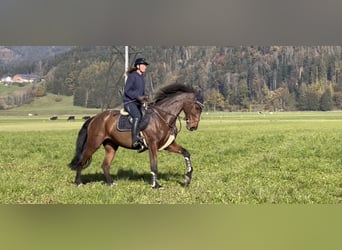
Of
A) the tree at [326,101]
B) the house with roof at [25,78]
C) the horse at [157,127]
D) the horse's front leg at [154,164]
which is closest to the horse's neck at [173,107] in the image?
the horse at [157,127]

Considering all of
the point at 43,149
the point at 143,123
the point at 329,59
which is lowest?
the point at 43,149

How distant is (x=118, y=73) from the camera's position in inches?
440

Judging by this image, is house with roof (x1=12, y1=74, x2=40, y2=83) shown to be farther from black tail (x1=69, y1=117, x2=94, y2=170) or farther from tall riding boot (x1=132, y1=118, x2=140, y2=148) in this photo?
tall riding boot (x1=132, y1=118, x2=140, y2=148)

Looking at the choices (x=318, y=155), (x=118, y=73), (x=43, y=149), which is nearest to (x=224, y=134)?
(x=118, y=73)

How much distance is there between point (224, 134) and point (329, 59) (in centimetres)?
615

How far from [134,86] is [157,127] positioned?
1.70 ft

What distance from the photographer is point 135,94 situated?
4.68 metres

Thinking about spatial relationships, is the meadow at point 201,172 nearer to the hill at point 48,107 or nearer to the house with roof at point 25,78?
the hill at point 48,107

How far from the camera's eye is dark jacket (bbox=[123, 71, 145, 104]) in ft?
15.2

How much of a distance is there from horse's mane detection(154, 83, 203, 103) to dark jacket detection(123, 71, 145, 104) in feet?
1.15

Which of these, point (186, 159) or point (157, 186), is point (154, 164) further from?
point (186, 159)

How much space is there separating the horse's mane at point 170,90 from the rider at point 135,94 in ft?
1.02

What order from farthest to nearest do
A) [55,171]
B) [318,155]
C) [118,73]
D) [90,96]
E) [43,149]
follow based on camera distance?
[90,96]
[118,73]
[43,149]
[318,155]
[55,171]

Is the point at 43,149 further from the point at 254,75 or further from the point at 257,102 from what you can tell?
the point at 254,75
